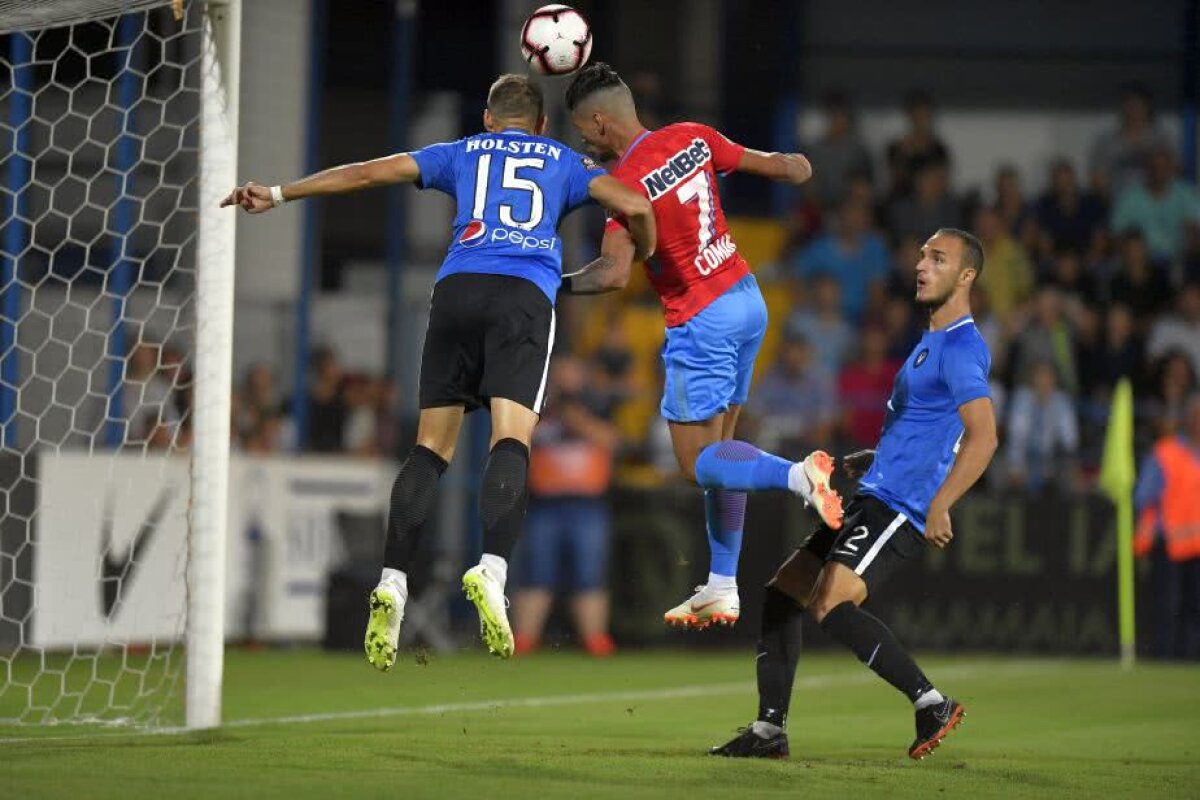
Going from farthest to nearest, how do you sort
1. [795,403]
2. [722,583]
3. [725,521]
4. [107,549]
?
[795,403], [107,549], [725,521], [722,583]

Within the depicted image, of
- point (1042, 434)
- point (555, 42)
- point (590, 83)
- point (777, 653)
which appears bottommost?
point (777, 653)

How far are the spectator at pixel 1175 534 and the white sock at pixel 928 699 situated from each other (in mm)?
8266

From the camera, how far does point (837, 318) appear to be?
17.8 m

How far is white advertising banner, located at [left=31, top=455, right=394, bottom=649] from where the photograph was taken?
1355 centimetres

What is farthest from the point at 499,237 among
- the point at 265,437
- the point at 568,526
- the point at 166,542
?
the point at 265,437

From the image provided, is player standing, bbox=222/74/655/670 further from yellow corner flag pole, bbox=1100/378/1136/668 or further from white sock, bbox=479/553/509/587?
yellow corner flag pole, bbox=1100/378/1136/668

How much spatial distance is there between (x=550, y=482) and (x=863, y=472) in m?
7.47

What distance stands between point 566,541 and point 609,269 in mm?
7933

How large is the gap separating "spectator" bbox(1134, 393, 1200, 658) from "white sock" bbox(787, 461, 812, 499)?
8.45 m

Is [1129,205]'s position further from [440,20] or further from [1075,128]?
[440,20]

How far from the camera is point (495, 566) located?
7582 mm

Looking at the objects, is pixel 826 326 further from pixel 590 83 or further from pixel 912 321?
pixel 590 83

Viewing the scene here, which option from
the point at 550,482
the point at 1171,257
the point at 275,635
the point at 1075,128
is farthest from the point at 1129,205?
the point at 275,635

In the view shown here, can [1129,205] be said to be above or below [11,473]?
above
